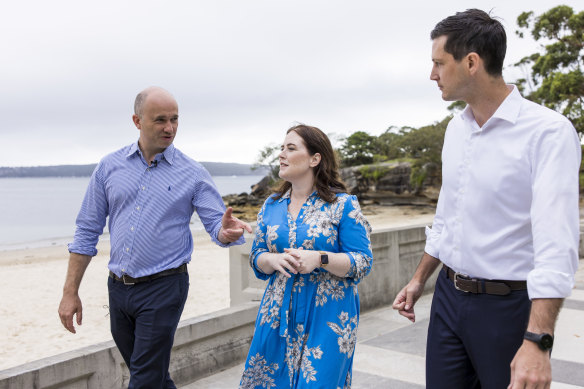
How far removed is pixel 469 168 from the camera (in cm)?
235

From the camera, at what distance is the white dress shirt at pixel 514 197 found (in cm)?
191

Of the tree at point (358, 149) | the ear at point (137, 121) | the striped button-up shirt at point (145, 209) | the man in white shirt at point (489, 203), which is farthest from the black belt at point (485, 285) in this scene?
the tree at point (358, 149)

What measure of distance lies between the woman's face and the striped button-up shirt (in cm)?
44

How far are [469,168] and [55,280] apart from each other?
677 inches

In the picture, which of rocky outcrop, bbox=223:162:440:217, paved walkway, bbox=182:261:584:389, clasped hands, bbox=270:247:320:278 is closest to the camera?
clasped hands, bbox=270:247:320:278

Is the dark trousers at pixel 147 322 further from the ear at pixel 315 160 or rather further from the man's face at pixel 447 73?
the man's face at pixel 447 73

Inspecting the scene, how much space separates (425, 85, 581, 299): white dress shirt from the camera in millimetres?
1914

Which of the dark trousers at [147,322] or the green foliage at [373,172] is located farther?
the green foliage at [373,172]

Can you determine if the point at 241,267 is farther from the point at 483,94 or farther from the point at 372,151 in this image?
the point at 372,151

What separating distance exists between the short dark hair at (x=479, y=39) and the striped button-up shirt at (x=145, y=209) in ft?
5.41

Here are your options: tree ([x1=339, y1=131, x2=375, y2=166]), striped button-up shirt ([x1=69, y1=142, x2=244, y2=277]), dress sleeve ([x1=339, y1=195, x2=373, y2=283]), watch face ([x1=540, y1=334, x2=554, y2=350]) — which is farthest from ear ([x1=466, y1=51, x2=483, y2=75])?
tree ([x1=339, y1=131, x2=375, y2=166])

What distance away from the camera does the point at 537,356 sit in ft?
6.02

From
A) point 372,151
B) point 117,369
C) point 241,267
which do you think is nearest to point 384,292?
point 241,267

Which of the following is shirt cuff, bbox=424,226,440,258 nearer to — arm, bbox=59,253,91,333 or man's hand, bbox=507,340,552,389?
man's hand, bbox=507,340,552,389
